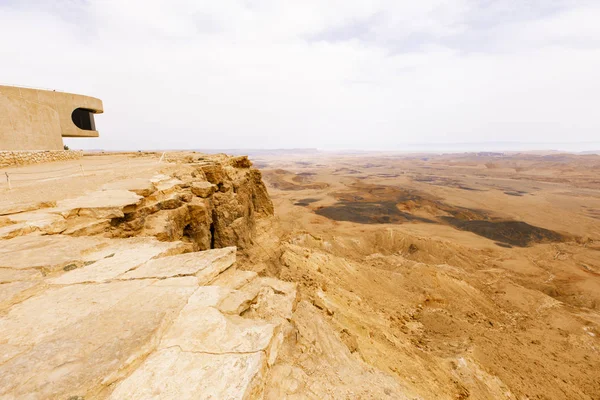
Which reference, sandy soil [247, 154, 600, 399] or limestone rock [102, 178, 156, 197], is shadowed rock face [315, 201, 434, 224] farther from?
limestone rock [102, 178, 156, 197]

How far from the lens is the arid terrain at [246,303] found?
2.22 meters

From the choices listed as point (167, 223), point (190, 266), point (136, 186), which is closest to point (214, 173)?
point (136, 186)

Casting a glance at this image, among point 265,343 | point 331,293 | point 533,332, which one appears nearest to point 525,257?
point 533,332

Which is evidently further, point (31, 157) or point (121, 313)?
point (31, 157)

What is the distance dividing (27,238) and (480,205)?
146 ft

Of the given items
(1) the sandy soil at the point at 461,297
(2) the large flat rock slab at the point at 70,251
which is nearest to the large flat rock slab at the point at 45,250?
(2) the large flat rock slab at the point at 70,251

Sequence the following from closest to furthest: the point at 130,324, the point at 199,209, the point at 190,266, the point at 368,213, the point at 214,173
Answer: the point at 130,324 → the point at 190,266 → the point at 199,209 → the point at 214,173 → the point at 368,213

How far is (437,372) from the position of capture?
752cm

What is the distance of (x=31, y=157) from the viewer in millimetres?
13266

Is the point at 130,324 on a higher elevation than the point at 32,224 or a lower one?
lower

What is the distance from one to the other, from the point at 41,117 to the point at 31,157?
3.00 m

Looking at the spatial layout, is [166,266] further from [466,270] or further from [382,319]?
[466,270]

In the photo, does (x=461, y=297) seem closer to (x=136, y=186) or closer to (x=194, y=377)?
(x=194, y=377)

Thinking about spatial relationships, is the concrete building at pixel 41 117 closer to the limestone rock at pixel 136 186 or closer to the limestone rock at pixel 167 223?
the limestone rock at pixel 136 186
